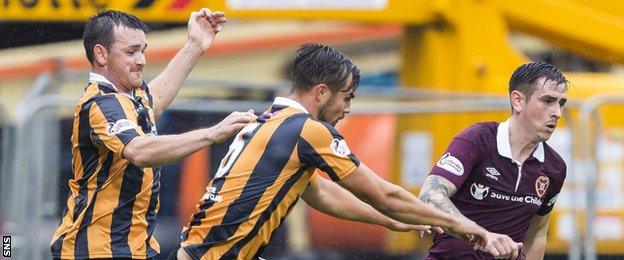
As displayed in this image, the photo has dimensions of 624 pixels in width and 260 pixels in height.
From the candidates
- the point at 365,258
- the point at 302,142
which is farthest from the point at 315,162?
the point at 365,258

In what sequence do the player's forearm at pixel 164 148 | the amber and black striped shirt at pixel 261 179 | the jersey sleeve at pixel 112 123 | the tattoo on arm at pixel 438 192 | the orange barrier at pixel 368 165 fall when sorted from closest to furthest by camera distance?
the player's forearm at pixel 164 148, the jersey sleeve at pixel 112 123, the amber and black striped shirt at pixel 261 179, the tattoo on arm at pixel 438 192, the orange barrier at pixel 368 165

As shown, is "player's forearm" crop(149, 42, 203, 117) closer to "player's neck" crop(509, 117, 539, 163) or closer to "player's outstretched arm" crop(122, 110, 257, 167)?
"player's outstretched arm" crop(122, 110, 257, 167)

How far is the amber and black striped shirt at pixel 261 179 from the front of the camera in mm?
6395

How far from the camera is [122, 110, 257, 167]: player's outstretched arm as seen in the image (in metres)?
6.01

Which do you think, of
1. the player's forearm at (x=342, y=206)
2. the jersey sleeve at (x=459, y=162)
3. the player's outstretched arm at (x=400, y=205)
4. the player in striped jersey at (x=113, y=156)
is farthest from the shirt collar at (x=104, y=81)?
the jersey sleeve at (x=459, y=162)

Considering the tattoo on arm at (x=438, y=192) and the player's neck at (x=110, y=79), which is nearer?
the player's neck at (x=110, y=79)

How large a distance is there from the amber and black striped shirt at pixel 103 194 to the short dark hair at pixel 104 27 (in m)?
0.21

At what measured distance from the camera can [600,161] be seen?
10461 mm

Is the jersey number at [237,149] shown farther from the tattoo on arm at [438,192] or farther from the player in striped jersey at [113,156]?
the tattoo on arm at [438,192]

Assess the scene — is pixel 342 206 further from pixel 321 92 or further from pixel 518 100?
pixel 518 100

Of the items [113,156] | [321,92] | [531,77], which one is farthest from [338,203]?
[113,156]

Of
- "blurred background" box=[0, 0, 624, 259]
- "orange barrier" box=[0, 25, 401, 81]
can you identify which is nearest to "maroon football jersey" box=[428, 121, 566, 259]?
"blurred background" box=[0, 0, 624, 259]

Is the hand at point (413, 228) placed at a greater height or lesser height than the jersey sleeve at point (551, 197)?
lesser

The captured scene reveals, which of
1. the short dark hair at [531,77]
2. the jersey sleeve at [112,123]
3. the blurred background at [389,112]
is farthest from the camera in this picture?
the blurred background at [389,112]
